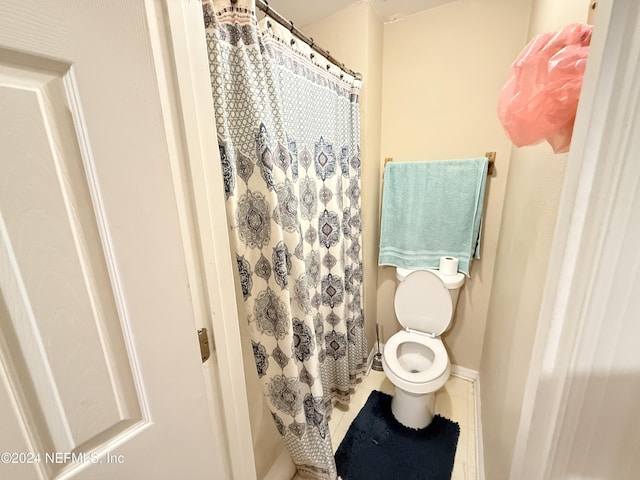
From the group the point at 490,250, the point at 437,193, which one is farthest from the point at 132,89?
the point at 490,250

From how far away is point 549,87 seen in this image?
0.51 meters

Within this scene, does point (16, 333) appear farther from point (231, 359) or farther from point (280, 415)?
point (280, 415)

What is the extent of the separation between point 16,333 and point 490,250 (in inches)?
76.4

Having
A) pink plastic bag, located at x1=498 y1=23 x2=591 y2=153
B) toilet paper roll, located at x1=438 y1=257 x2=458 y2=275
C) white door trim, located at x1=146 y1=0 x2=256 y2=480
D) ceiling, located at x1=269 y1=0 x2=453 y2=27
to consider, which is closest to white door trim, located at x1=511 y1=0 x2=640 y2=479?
pink plastic bag, located at x1=498 y1=23 x2=591 y2=153

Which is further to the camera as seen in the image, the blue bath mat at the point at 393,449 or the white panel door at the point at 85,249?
the blue bath mat at the point at 393,449

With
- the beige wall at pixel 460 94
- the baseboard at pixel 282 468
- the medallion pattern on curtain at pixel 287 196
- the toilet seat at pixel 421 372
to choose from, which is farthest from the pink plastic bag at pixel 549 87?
the baseboard at pixel 282 468

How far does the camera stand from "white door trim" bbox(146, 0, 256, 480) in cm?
49

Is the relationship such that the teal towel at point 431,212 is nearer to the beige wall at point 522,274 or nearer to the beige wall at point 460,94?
the beige wall at point 460,94

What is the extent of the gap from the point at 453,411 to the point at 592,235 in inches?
66.0

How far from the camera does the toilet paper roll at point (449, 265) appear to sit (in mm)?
1579

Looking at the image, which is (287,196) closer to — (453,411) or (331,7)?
(331,7)

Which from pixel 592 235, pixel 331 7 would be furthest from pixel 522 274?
pixel 331 7

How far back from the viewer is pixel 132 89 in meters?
0.41

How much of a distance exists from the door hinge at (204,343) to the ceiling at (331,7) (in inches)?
68.3
